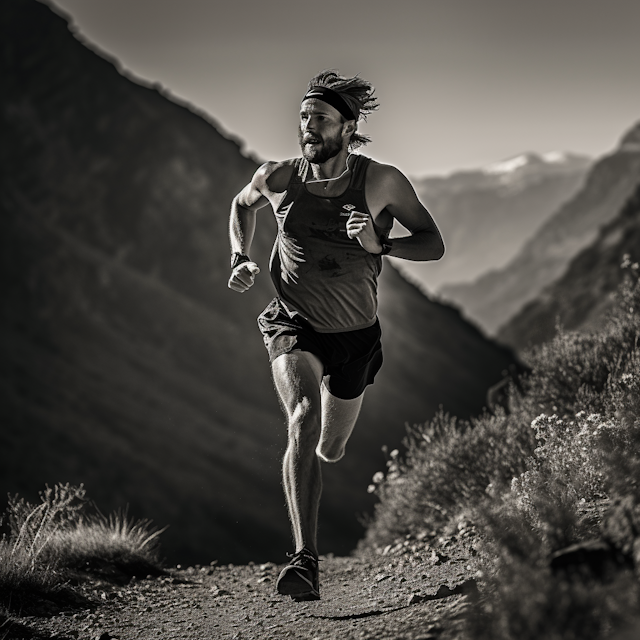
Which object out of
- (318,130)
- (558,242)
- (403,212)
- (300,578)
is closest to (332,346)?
(403,212)

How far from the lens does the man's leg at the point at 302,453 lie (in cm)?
393

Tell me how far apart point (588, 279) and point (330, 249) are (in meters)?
45.2

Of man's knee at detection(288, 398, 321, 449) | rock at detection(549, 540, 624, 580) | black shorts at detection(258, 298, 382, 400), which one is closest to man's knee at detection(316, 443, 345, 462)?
black shorts at detection(258, 298, 382, 400)

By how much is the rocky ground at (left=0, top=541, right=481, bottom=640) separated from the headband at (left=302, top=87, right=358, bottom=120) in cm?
234

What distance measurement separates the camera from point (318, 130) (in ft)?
14.1

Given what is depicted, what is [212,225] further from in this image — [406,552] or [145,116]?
[406,552]

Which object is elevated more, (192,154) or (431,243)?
(192,154)

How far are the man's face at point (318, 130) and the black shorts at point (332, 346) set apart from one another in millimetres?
788

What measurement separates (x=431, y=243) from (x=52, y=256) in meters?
46.7

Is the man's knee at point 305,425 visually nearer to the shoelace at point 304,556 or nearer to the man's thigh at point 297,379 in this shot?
the man's thigh at point 297,379

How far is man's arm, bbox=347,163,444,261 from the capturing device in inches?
166

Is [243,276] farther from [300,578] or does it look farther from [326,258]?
[300,578]

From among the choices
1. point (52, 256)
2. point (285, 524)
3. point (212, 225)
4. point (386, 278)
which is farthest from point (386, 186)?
point (386, 278)

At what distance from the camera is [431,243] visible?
13.9ft
